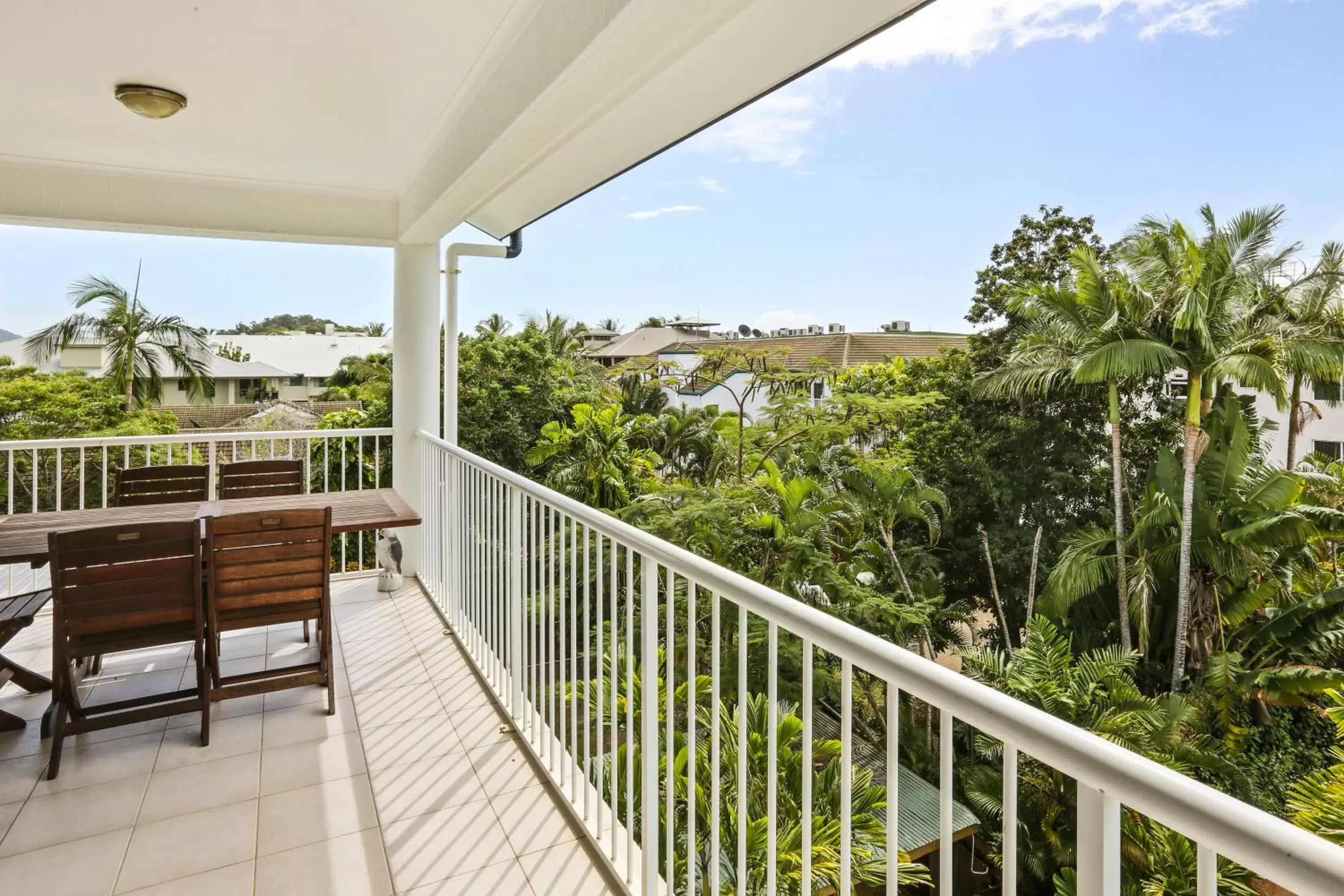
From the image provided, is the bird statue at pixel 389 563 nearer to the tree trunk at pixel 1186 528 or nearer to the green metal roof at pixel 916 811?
the green metal roof at pixel 916 811

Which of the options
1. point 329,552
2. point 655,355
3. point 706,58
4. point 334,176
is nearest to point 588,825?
point 329,552

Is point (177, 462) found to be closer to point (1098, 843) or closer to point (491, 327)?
point (491, 327)

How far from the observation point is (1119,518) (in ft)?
46.0

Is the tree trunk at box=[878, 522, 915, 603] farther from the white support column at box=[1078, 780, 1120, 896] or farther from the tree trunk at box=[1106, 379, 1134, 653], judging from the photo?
the white support column at box=[1078, 780, 1120, 896]

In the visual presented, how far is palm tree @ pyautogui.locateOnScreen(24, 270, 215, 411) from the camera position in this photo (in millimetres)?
17031

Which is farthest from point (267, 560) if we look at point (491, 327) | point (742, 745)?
point (491, 327)

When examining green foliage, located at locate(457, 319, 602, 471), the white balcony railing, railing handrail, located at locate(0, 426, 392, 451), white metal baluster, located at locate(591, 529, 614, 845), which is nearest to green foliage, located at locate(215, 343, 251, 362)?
the white balcony railing

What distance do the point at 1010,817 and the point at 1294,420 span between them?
16934mm

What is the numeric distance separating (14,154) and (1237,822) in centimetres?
550

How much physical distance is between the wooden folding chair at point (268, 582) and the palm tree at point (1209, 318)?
1322cm

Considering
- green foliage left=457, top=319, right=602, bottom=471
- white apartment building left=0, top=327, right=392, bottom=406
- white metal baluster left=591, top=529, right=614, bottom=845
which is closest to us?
white metal baluster left=591, top=529, right=614, bottom=845

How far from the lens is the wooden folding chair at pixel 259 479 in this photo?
4137mm

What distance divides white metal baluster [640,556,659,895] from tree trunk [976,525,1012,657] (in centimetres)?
1465

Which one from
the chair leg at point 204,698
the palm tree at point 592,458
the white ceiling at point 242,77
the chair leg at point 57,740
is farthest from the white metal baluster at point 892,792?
the palm tree at point 592,458
